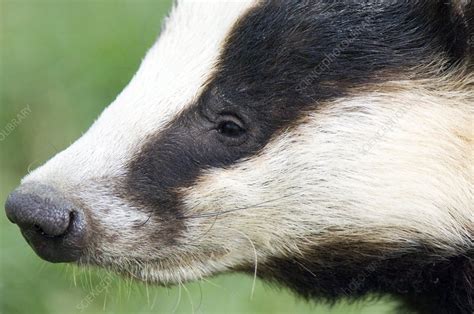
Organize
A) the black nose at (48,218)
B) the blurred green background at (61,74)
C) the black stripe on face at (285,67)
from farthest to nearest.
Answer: the blurred green background at (61,74), the black stripe on face at (285,67), the black nose at (48,218)

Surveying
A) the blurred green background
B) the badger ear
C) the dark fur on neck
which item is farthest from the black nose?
the blurred green background

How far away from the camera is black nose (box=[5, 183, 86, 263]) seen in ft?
11.3

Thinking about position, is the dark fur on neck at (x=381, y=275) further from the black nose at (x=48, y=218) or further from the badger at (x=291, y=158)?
the black nose at (x=48, y=218)

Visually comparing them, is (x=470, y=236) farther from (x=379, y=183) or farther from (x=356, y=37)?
(x=356, y=37)

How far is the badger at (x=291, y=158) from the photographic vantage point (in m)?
3.51

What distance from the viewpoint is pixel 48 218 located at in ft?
11.3

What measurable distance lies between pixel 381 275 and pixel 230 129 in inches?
29.5

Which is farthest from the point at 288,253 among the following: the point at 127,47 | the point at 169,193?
the point at 127,47

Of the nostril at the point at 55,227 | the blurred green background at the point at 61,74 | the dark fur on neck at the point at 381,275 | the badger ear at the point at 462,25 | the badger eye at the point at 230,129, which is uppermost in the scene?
the blurred green background at the point at 61,74

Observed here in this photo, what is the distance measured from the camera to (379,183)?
3.52 meters

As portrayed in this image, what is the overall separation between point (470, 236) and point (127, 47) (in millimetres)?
4288

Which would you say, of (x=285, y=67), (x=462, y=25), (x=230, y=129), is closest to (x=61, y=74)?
(x=230, y=129)

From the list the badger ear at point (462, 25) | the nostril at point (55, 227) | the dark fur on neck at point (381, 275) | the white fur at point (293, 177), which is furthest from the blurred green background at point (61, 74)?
the badger ear at point (462, 25)

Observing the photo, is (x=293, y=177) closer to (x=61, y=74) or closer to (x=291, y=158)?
(x=291, y=158)
